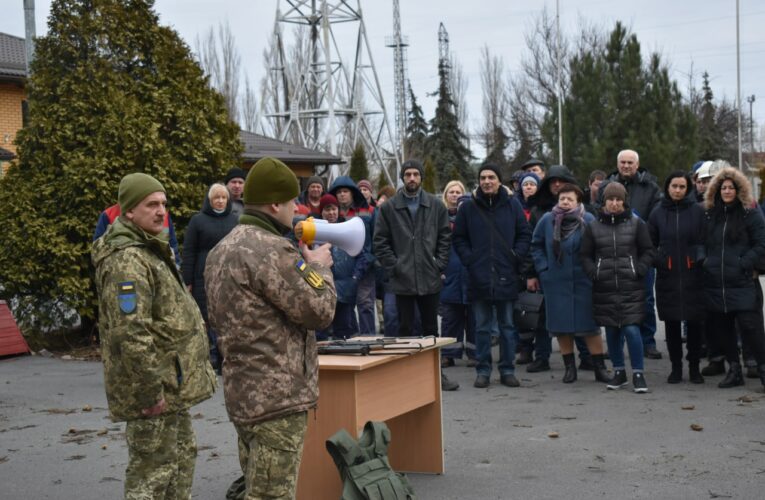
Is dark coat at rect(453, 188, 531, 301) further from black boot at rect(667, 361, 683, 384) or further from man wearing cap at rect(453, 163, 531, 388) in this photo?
black boot at rect(667, 361, 683, 384)

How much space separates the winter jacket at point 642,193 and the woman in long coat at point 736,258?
1932mm

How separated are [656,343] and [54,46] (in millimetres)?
8920

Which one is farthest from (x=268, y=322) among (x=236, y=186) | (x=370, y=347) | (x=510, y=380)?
(x=236, y=186)

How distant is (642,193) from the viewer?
A: 11.9 m

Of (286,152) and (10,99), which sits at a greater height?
(10,99)

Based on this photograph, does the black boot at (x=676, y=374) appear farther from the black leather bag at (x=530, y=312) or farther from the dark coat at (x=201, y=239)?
the dark coat at (x=201, y=239)

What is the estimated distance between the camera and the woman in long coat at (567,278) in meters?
10.3

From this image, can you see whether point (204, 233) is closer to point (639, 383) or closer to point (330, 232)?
point (639, 383)

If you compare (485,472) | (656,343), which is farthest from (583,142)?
(485,472)

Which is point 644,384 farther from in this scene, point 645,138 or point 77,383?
point 645,138

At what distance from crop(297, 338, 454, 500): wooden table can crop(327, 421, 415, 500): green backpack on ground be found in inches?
8.1

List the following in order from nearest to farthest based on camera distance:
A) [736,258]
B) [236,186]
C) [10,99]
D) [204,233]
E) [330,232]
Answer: [330,232]
[736,258]
[204,233]
[236,186]
[10,99]

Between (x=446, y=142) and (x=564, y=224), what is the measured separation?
53433 mm

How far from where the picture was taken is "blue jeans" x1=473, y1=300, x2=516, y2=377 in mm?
10164
